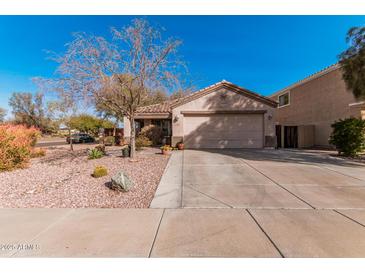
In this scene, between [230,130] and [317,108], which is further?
[317,108]

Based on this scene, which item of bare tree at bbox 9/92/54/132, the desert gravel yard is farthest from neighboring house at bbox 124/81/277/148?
bare tree at bbox 9/92/54/132

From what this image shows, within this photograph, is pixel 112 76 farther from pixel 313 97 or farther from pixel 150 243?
pixel 313 97

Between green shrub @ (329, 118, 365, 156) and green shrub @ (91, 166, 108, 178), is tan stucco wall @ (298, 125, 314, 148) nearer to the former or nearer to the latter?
green shrub @ (329, 118, 365, 156)

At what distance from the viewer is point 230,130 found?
14133mm

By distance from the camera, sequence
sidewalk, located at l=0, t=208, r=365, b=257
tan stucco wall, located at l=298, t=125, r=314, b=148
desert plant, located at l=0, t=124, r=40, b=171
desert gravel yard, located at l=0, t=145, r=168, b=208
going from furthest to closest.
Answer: tan stucco wall, located at l=298, t=125, r=314, b=148
desert plant, located at l=0, t=124, r=40, b=171
desert gravel yard, located at l=0, t=145, r=168, b=208
sidewalk, located at l=0, t=208, r=365, b=257

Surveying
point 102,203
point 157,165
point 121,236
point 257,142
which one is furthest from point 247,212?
point 257,142

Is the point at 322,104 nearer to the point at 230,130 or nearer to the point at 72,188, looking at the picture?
the point at 230,130

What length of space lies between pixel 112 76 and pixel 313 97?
55.4ft

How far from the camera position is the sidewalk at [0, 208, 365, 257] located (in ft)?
8.88

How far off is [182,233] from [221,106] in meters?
12.1

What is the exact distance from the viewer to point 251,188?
213 inches

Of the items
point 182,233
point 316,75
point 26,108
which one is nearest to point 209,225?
point 182,233

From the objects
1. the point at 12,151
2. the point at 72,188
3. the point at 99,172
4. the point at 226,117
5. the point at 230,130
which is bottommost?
the point at 72,188

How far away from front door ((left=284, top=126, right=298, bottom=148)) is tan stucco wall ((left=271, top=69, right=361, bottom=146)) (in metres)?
1.77
